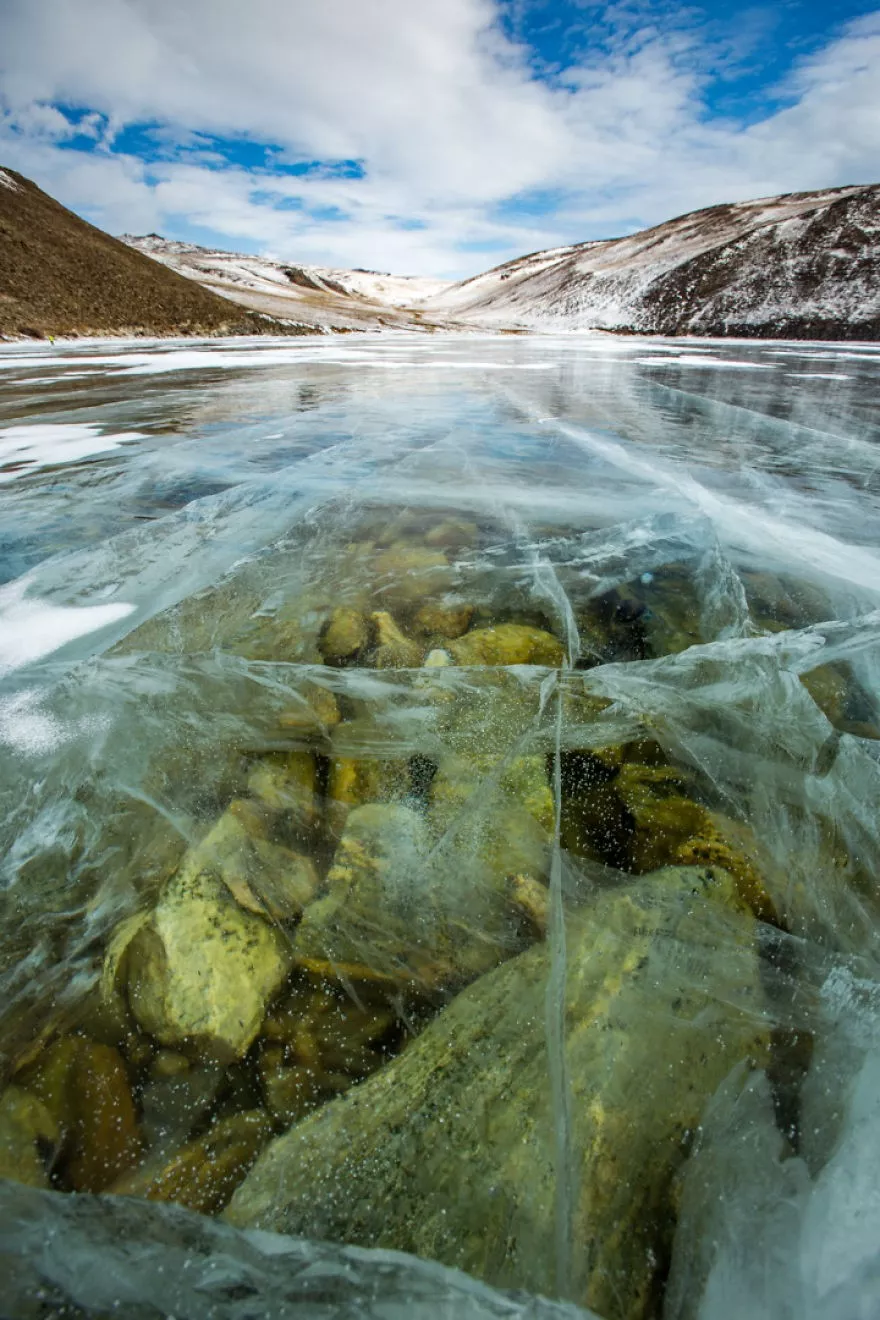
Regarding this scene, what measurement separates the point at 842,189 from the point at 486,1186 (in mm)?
80152

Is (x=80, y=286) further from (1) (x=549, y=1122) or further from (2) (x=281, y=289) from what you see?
(2) (x=281, y=289)

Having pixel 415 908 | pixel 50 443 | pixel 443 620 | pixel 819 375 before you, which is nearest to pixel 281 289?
pixel 819 375

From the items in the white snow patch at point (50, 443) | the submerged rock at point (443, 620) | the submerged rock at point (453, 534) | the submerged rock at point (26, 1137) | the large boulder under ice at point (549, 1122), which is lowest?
the submerged rock at point (26, 1137)

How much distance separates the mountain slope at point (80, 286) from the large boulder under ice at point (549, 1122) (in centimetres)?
3197

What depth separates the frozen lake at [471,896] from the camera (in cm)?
90

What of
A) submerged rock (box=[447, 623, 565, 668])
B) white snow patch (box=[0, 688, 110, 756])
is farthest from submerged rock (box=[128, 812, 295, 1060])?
submerged rock (box=[447, 623, 565, 668])

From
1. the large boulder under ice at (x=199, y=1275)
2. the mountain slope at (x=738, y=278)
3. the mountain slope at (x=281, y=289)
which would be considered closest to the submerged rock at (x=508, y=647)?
the large boulder under ice at (x=199, y=1275)

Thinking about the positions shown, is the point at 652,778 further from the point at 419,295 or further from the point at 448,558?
the point at 419,295

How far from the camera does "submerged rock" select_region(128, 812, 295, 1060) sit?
115 cm

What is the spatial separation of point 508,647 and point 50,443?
217 inches

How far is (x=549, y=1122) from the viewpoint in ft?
3.21

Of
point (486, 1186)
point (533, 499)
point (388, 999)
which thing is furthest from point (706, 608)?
point (486, 1186)

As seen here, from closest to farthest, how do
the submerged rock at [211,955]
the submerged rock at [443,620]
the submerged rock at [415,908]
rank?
the submerged rock at [211,955] → the submerged rock at [415,908] → the submerged rock at [443,620]

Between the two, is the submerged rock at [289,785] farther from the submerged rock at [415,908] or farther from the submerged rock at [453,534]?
the submerged rock at [453,534]
